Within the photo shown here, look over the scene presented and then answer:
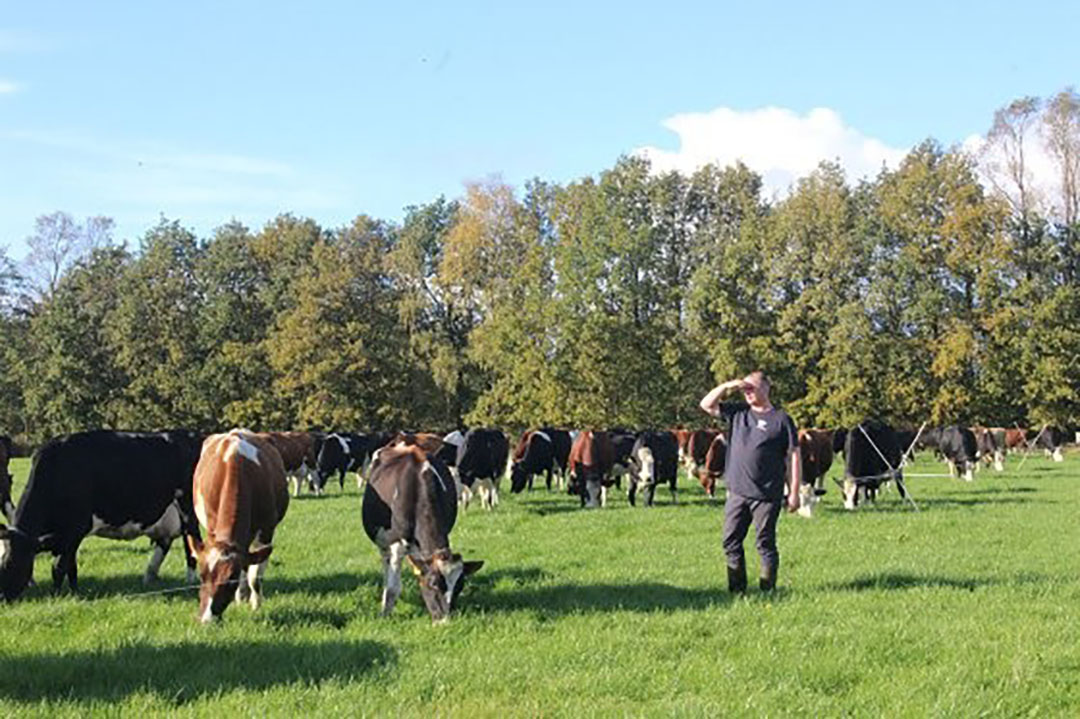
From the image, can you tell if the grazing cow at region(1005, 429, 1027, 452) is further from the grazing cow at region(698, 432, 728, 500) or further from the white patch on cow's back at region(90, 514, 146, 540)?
the white patch on cow's back at region(90, 514, 146, 540)

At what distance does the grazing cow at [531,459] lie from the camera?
2795 centimetres

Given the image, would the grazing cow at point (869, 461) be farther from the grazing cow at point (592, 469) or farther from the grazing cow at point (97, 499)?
the grazing cow at point (97, 499)

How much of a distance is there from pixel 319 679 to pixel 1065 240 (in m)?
58.4

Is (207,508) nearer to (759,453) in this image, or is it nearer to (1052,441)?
(759,453)

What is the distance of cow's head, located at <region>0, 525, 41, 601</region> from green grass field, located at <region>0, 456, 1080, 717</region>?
0.29m

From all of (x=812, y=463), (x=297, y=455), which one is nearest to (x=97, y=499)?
(x=812, y=463)

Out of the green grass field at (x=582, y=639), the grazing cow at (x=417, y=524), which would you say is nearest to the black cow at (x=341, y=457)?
the green grass field at (x=582, y=639)

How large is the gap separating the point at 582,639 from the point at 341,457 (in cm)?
2370

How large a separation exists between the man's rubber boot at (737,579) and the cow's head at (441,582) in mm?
3035

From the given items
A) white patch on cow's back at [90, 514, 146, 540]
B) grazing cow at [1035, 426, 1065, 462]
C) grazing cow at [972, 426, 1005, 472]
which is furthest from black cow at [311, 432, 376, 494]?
grazing cow at [1035, 426, 1065, 462]

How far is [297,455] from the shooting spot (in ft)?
97.3

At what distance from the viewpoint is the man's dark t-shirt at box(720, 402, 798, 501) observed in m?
11.2

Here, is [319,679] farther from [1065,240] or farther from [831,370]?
[1065,240]

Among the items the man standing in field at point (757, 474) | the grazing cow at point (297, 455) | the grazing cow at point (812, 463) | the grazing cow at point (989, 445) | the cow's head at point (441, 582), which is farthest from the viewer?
the grazing cow at point (989, 445)
